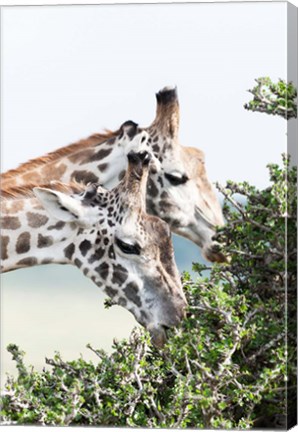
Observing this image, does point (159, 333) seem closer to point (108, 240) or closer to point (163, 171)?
point (108, 240)

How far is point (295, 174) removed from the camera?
35.9 feet

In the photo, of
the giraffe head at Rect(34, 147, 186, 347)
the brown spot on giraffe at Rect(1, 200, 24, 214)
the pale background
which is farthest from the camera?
the brown spot on giraffe at Rect(1, 200, 24, 214)

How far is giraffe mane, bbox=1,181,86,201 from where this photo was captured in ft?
37.2

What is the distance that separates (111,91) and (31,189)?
97 centimetres

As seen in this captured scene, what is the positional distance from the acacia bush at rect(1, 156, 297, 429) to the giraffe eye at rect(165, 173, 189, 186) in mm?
381

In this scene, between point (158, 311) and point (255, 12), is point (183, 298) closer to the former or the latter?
point (158, 311)

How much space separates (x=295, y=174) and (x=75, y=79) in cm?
184

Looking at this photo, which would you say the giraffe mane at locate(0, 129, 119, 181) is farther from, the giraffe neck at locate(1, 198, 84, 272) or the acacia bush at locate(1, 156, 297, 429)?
the acacia bush at locate(1, 156, 297, 429)

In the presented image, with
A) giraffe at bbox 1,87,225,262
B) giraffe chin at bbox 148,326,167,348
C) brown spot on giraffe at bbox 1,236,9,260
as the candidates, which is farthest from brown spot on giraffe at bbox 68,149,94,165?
giraffe chin at bbox 148,326,167,348

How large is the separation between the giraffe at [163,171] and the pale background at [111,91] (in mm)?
81

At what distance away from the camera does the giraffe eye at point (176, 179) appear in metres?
11.4

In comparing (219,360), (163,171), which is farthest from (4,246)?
(219,360)

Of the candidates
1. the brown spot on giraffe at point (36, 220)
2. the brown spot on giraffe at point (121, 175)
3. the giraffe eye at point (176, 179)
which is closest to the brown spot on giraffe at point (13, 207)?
the brown spot on giraffe at point (36, 220)

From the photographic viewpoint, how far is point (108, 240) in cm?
1117
